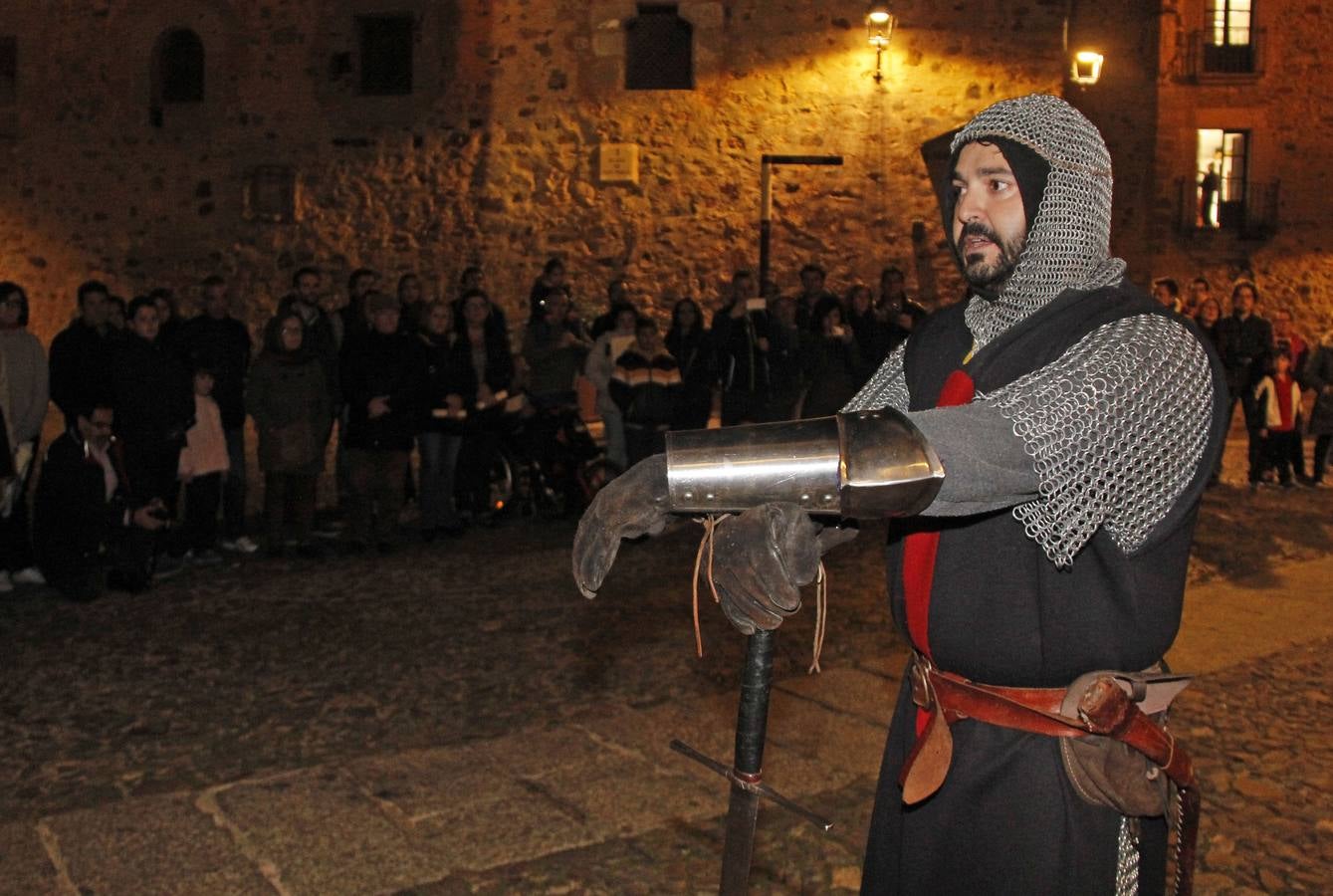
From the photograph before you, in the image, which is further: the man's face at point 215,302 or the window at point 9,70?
the window at point 9,70

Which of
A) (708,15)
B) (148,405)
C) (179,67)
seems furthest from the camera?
(179,67)

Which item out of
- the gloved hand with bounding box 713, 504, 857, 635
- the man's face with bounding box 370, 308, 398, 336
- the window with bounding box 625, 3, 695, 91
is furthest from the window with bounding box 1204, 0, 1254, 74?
the gloved hand with bounding box 713, 504, 857, 635

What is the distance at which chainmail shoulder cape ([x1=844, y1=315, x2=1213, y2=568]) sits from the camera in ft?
5.91

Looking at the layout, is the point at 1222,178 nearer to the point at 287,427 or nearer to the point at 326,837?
the point at 287,427

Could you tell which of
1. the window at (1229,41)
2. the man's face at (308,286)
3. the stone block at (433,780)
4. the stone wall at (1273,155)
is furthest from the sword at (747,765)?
the window at (1229,41)

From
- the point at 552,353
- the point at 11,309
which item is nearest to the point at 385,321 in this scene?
the point at 552,353

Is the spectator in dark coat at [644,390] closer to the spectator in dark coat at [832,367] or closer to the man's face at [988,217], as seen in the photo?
the spectator in dark coat at [832,367]

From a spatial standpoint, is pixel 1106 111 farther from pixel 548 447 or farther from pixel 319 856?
pixel 319 856

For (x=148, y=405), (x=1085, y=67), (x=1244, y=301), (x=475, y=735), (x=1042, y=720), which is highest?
(x=1085, y=67)

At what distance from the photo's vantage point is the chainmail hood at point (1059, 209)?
2098 millimetres

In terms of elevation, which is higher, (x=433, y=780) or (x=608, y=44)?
(x=608, y=44)

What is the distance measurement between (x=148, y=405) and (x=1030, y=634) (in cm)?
627

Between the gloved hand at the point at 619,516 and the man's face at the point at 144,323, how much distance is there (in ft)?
20.7

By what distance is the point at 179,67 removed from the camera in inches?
740
